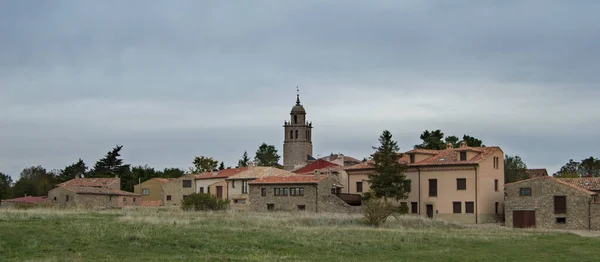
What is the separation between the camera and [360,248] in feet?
109

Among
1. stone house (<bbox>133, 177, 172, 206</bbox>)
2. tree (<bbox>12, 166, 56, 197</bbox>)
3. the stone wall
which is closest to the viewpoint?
the stone wall

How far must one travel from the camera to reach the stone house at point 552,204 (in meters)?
58.3

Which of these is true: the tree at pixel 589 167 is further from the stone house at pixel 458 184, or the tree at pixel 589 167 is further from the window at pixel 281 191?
the window at pixel 281 191

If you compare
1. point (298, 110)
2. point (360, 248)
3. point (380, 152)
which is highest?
point (298, 110)

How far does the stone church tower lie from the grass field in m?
95.8

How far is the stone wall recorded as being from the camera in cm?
5847

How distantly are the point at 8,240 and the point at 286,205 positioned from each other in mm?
41584

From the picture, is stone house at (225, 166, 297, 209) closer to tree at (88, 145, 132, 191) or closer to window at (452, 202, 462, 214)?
window at (452, 202, 462, 214)

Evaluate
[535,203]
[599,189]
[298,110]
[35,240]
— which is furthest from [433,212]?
[298,110]

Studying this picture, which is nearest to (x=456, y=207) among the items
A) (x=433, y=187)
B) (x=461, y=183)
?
(x=461, y=183)

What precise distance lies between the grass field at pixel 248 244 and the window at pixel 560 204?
15325 millimetres

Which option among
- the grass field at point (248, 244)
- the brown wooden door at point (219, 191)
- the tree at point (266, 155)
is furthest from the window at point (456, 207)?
the tree at point (266, 155)

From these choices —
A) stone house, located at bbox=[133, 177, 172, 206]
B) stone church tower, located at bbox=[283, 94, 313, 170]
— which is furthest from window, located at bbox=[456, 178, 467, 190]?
stone church tower, located at bbox=[283, 94, 313, 170]

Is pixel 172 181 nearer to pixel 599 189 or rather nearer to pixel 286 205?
pixel 286 205
